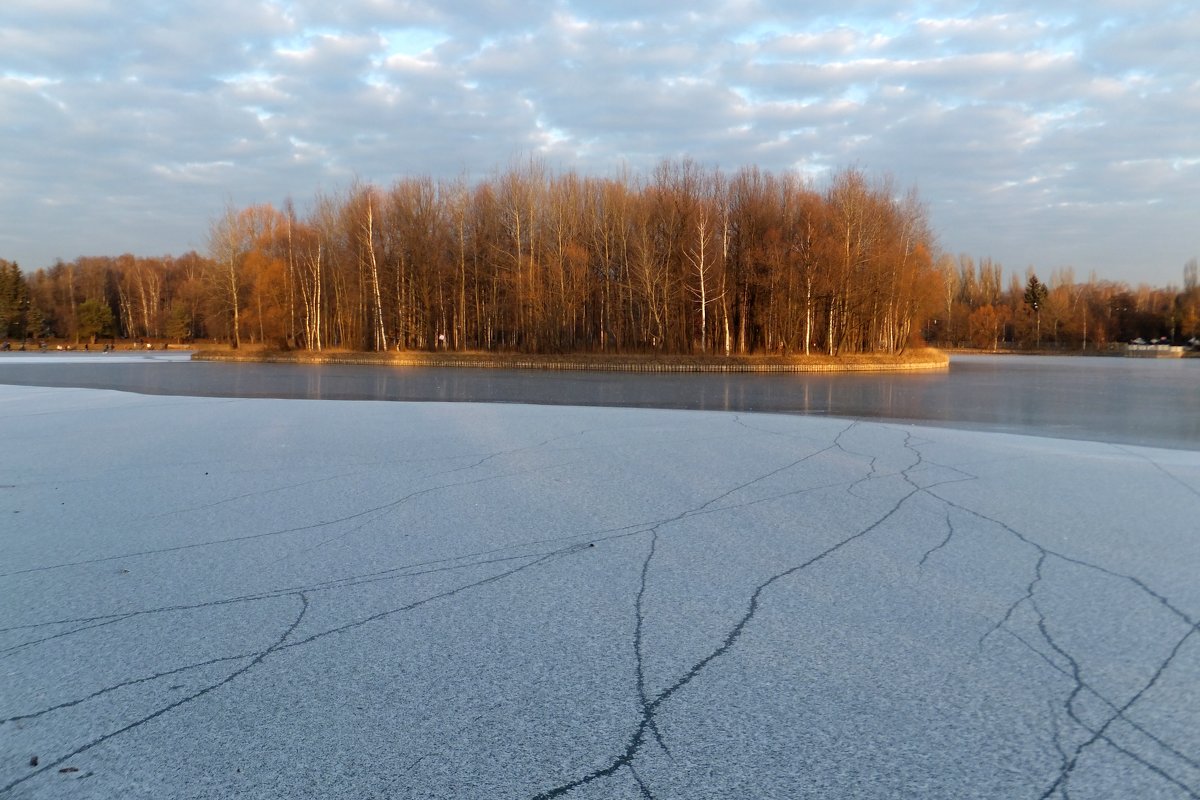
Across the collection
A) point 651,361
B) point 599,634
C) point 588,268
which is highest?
point 588,268

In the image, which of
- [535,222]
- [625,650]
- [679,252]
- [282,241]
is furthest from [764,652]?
[282,241]

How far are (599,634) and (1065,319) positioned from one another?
99.4m

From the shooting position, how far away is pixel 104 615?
4.18 m

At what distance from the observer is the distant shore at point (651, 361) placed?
40625 mm

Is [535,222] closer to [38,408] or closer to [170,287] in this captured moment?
[38,408]

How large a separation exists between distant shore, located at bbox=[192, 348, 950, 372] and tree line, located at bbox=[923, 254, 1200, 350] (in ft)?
126

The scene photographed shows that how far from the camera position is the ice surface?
2.72 m

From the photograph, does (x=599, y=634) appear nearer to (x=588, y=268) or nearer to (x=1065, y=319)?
(x=588, y=268)

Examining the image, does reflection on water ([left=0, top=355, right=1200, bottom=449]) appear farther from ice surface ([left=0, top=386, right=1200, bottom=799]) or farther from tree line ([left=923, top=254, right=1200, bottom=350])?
tree line ([left=923, top=254, right=1200, bottom=350])

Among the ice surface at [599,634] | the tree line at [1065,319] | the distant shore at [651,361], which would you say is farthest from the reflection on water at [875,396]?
the tree line at [1065,319]

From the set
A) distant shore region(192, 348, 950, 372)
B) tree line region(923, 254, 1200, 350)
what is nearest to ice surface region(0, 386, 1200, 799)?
distant shore region(192, 348, 950, 372)

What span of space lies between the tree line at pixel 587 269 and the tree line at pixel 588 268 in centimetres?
12

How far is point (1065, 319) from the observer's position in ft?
285

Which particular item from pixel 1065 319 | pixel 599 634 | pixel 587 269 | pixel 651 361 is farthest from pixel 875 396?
pixel 1065 319
